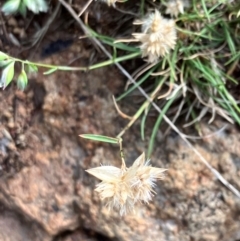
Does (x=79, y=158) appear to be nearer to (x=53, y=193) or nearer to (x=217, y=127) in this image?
(x=53, y=193)

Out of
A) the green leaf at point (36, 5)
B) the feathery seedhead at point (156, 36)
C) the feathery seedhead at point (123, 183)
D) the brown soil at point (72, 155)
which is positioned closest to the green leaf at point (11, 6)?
the green leaf at point (36, 5)

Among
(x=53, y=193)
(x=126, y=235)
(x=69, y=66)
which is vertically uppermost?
(x=69, y=66)

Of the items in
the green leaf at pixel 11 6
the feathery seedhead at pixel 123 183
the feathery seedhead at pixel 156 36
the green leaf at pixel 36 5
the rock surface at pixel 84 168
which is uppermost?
the green leaf at pixel 11 6

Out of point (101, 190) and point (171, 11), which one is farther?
point (171, 11)

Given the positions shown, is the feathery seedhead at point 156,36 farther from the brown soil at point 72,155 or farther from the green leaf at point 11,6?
the green leaf at point 11,6

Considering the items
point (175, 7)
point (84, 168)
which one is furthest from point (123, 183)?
point (175, 7)

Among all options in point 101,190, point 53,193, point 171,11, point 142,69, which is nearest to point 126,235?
→ point 53,193

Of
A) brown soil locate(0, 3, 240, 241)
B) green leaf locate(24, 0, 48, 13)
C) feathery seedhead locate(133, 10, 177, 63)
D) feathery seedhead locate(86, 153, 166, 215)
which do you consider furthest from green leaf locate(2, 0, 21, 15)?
feathery seedhead locate(86, 153, 166, 215)
